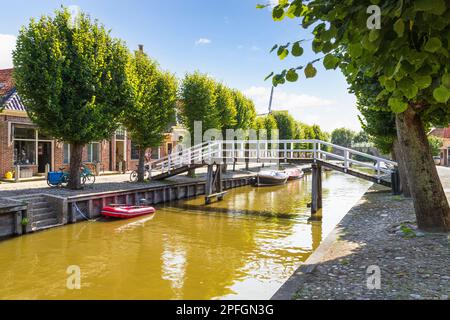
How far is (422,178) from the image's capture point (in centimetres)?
840

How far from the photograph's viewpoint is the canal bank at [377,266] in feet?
17.0

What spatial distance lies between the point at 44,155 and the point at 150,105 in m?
7.72

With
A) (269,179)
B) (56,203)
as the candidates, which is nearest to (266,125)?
(269,179)

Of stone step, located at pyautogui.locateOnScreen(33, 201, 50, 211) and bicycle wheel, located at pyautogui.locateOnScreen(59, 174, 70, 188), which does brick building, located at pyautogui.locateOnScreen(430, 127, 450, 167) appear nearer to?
bicycle wheel, located at pyautogui.locateOnScreen(59, 174, 70, 188)

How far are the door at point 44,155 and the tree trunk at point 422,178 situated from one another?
817 inches

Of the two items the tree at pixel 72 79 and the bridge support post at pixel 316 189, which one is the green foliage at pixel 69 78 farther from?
the bridge support post at pixel 316 189

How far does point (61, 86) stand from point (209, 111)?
1235 centimetres

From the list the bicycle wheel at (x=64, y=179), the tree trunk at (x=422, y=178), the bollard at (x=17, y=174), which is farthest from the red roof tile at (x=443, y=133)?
the bollard at (x=17, y=174)

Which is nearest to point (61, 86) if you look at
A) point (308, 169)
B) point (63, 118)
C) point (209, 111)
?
point (63, 118)

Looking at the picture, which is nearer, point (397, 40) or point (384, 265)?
point (397, 40)

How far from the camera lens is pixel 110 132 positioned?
57.7 feet

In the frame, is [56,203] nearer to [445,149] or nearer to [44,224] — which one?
[44,224]

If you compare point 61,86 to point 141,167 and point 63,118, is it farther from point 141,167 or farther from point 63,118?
point 141,167

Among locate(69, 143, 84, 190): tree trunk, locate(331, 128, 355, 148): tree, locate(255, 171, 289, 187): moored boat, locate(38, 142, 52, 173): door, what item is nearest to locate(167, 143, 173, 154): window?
locate(255, 171, 289, 187): moored boat
